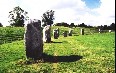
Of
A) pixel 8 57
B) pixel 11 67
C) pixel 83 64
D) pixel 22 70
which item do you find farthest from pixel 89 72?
pixel 8 57

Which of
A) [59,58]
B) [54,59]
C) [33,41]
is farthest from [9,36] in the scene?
[54,59]

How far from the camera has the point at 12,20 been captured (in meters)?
138

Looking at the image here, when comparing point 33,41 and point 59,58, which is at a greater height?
point 33,41

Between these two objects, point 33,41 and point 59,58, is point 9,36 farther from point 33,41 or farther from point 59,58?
point 59,58

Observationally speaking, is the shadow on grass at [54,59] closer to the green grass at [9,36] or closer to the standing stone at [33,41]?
the standing stone at [33,41]

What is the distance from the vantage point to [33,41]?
861 inches

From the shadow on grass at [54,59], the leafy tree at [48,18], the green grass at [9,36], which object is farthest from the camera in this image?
the leafy tree at [48,18]

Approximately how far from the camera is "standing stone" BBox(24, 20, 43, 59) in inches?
857

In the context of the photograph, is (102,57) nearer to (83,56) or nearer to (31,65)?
(83,56)

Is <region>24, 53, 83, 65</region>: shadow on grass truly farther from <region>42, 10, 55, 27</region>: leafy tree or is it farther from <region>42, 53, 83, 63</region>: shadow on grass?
<region>42, 10, 55, 27</region>: leafy tree

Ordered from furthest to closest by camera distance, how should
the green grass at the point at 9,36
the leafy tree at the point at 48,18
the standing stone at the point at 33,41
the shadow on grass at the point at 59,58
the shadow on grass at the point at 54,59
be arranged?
the leafy tree at the point at 48,18 → the green grass at the point at 9,36 → the standing stone at the point at 33,41 → the shadow on grass at the point at 59,58 → the shadow on grass at the point at 54,59

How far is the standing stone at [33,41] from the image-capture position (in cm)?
2177

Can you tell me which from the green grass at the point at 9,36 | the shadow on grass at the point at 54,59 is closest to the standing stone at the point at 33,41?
the shadow on grass at the point at 54,59

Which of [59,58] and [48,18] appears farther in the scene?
[48,18]
